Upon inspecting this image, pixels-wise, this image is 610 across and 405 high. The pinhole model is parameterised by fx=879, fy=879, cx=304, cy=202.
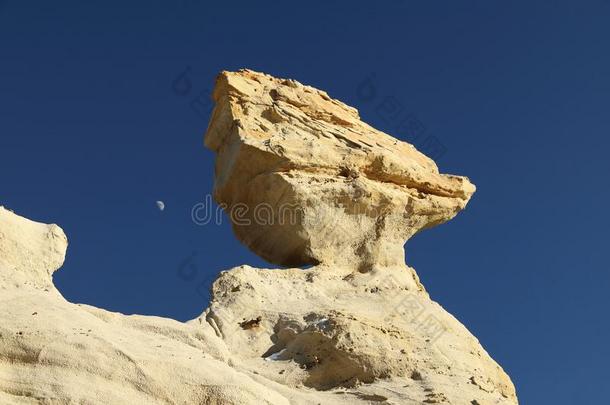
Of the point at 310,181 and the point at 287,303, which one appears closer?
the point at 287,303

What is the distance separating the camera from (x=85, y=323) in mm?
10672

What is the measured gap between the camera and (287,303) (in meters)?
14.4

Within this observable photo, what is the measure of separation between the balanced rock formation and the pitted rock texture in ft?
0.10

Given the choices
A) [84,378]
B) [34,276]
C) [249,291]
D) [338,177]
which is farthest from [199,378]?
[338,177]

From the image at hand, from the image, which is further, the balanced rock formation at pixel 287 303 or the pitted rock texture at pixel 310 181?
the pitted rock texture at pixel 310 181

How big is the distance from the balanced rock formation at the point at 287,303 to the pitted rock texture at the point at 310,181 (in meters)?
0.03

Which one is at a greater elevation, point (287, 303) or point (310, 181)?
point (310, 181)

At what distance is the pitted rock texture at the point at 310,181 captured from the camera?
640 inches

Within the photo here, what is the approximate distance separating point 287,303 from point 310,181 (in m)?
2.87

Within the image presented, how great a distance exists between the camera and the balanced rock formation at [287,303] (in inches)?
398

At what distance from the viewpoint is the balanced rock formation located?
1012 centimetres

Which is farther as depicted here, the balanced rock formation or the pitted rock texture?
the pitted rock texture

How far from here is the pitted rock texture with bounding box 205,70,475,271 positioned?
16266 mm

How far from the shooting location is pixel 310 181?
1639 cm
